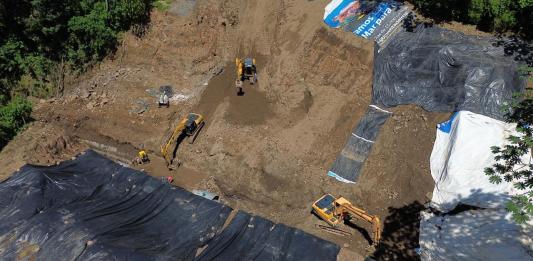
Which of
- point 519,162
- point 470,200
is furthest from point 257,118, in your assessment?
point 519,162

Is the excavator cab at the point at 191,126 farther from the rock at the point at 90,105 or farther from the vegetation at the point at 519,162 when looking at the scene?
the vegetation at the point at 519,162

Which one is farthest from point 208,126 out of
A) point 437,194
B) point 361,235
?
point 437,194

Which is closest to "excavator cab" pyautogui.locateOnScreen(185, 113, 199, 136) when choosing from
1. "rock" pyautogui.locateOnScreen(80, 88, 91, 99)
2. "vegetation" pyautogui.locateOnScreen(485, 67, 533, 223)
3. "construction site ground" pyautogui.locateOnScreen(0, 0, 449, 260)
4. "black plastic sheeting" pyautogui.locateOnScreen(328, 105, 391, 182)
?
"construction site ground" pyautogui.locateOnScreen(0, 0, 449, 260)

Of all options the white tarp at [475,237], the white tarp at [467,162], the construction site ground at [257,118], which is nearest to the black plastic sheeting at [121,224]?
the construction site ground at [257,118]

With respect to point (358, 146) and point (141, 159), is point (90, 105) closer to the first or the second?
point (141, 159)

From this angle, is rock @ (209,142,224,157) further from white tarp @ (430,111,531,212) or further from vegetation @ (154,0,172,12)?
vegetation @ (154,0,172,12)

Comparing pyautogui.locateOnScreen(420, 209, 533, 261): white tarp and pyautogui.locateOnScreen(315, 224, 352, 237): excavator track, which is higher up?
pyautogui.locateOnScreen(420, 209, 533, 261): white tarp
